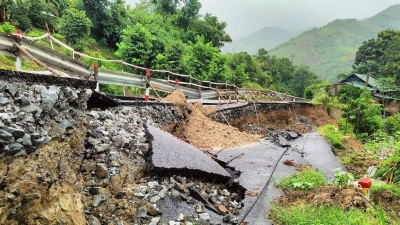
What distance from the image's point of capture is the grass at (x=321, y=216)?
4.69m

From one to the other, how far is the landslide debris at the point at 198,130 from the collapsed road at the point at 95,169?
195 centimetres

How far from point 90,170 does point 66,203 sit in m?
0.95

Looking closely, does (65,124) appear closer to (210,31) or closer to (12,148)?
(12,148)

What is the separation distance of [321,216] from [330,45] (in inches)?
6113

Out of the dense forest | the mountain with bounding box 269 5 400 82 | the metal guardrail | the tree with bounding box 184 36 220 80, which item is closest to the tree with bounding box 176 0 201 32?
the dense forest

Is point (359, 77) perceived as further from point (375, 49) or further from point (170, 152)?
A: point (170, 152)

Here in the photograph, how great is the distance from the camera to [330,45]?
142750 millimetres

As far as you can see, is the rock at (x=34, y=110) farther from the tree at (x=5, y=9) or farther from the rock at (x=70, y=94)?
the tree at (x=5, y=9)

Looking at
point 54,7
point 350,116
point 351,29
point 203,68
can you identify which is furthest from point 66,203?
point 351,29

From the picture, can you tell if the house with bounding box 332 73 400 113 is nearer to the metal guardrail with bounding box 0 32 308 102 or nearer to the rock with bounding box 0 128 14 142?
the metal guardrail with bounding box 0 32 308 102

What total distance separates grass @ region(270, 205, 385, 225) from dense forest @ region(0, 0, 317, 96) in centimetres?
1361

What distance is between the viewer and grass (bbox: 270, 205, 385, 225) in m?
4.69

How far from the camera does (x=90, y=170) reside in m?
4.38

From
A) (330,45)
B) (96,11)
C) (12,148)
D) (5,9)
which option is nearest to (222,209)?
(12,148)
